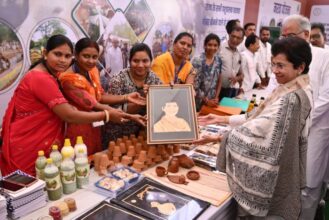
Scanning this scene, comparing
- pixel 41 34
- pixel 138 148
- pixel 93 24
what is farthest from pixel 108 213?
pixel 93 24

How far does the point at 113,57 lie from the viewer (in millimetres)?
3035

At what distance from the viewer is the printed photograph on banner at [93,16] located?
102 inches

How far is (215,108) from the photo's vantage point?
293cm

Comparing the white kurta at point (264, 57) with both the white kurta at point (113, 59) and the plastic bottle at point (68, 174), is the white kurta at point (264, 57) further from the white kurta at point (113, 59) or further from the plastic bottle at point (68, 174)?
the plastic bottle at point (68, 174)

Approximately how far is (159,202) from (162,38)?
2.59 meters

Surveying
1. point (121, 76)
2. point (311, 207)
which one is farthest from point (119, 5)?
point (311, 207)

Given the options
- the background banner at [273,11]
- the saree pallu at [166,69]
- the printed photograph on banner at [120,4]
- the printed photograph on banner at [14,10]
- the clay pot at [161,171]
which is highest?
the background banner at [273,11]

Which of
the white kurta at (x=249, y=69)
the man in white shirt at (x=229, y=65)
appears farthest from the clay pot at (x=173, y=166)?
the white kurta at (x=249, y=69)

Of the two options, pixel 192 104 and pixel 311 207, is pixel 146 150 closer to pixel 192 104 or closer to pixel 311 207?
pixel 192 104

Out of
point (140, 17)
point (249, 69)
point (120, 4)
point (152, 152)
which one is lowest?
point (152, 152)

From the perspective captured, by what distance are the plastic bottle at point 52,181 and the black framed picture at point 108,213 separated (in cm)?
20

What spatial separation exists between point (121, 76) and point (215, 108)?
111 cm

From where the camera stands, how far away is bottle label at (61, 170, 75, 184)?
57.0 inches

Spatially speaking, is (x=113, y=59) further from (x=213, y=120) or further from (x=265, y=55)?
(x=265, y=55)
